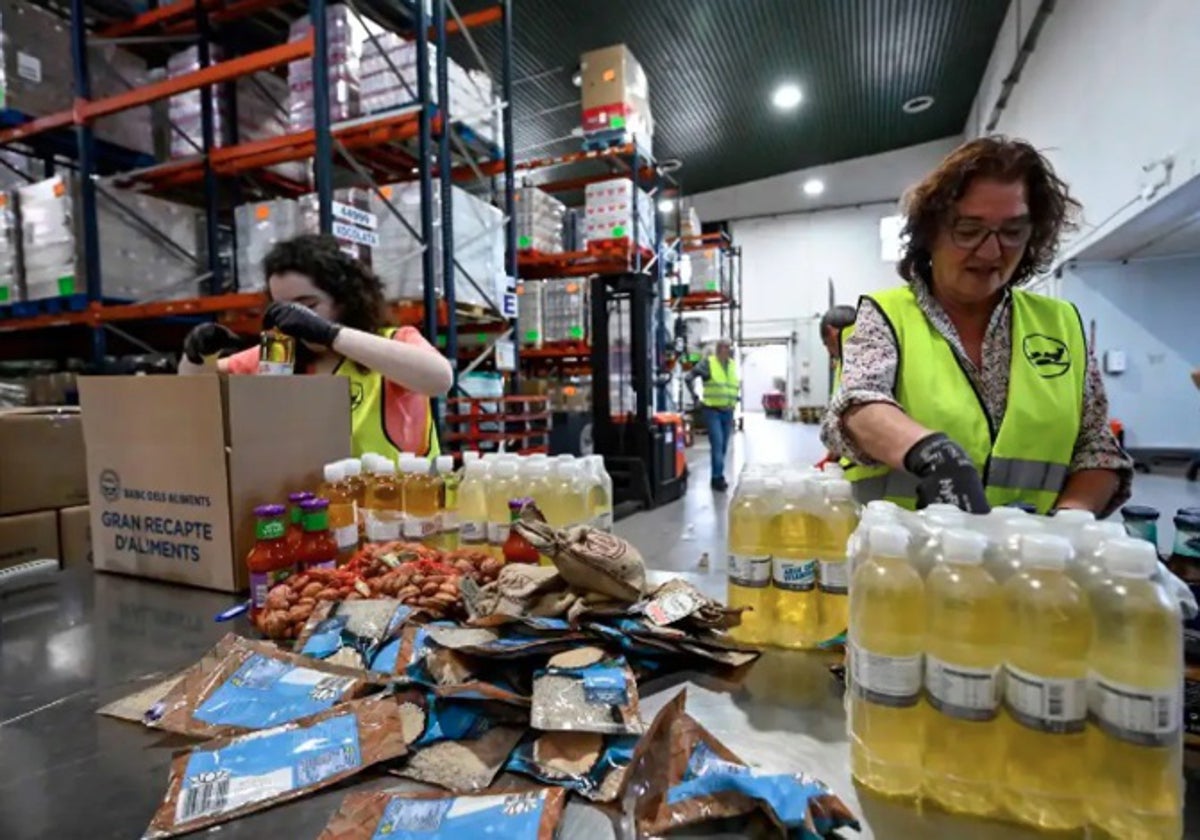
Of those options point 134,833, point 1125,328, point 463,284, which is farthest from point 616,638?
point 1125,328

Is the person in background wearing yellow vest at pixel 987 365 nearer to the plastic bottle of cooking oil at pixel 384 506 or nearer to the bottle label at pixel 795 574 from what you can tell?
the bottle label at pixel 795 574

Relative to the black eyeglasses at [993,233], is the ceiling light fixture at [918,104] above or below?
above

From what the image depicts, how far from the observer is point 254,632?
1232 mm

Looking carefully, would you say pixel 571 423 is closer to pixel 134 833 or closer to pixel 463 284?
pixel 463 284

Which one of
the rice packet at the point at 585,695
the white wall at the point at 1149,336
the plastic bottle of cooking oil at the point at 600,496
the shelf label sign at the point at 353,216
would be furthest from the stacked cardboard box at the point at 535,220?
the white wall at the point at 1149,336

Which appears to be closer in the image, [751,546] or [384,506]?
[751,546]

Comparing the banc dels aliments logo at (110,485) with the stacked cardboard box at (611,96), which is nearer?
the banc dels aliments logo at (110,485)

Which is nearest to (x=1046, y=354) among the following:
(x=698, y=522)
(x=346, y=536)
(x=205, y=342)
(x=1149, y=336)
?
(x=346, y=536)

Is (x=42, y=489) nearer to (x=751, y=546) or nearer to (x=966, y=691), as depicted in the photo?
(x=751, y=546)

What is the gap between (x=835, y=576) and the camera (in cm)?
106

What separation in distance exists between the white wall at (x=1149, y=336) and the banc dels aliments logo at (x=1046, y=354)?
736cm

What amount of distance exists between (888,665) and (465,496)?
1176mm

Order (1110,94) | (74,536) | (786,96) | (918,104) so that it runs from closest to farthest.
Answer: (74,536) < (1110,94) < (786,96) < (918,104)

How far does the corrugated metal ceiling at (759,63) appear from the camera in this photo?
754cm
